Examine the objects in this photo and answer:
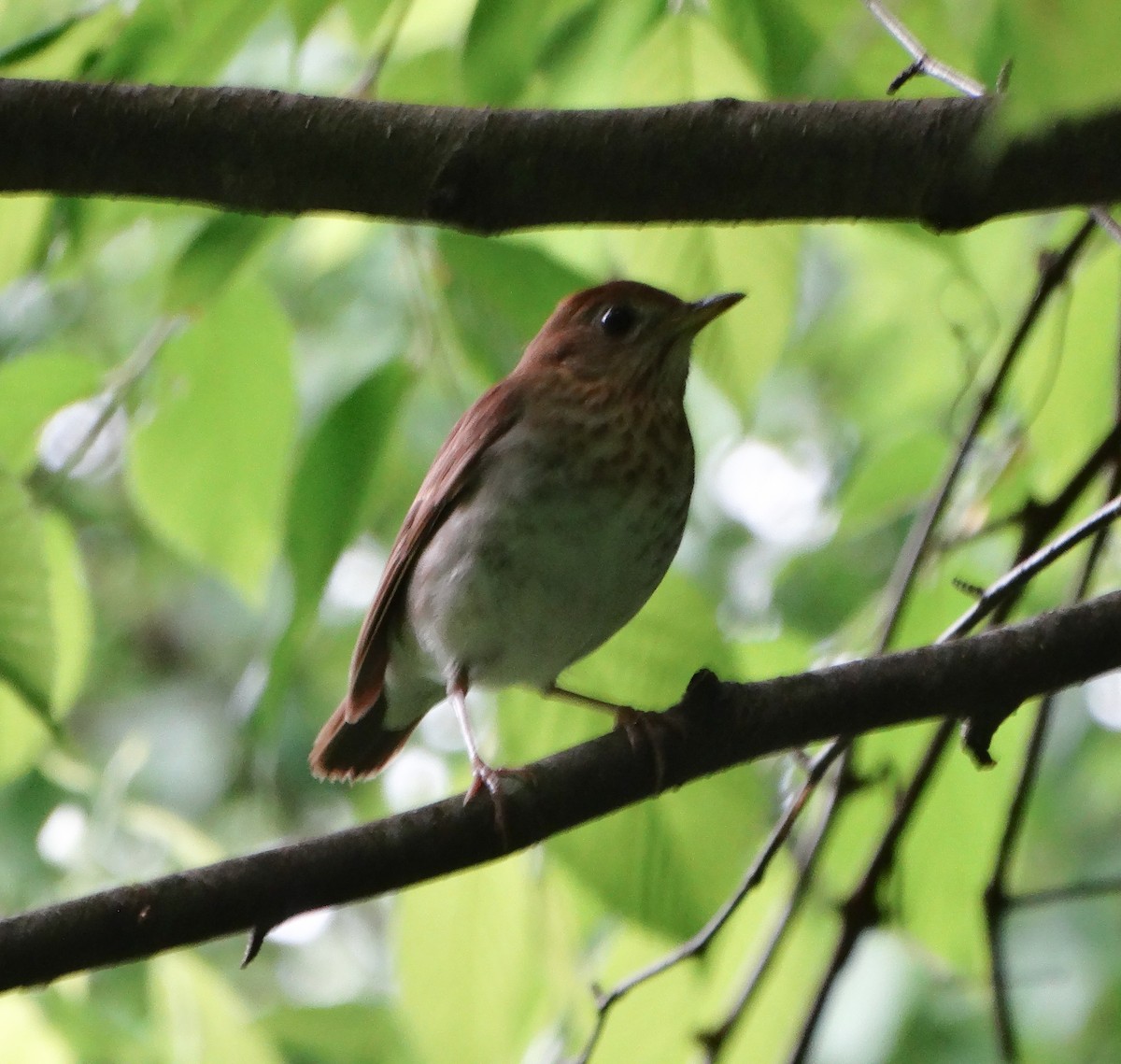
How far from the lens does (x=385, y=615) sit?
2.95 metres

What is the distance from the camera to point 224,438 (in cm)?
243

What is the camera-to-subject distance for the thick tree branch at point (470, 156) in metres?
1.50

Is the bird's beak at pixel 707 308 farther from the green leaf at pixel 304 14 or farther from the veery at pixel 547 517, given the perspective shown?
the green leaf at pixel 304 14

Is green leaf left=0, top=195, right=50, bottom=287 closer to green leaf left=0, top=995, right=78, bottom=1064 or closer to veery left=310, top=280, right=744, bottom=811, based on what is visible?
veery left=310, top=280, right=744, bottom=811

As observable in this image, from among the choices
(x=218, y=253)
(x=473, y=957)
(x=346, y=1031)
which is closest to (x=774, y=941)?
(x=473, y=957)

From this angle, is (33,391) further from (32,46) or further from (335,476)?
(32,46)

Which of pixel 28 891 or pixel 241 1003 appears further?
pixel 28 891

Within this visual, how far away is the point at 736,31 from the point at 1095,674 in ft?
3.52

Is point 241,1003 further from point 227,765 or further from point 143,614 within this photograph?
point 143,614

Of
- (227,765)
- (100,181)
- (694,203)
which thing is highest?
(100,181)

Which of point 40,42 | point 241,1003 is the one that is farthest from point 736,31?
point 241,1003

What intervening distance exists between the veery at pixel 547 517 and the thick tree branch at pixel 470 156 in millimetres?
861

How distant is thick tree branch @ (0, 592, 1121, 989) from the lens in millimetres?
1608

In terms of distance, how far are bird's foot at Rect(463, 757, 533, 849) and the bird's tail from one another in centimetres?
106
